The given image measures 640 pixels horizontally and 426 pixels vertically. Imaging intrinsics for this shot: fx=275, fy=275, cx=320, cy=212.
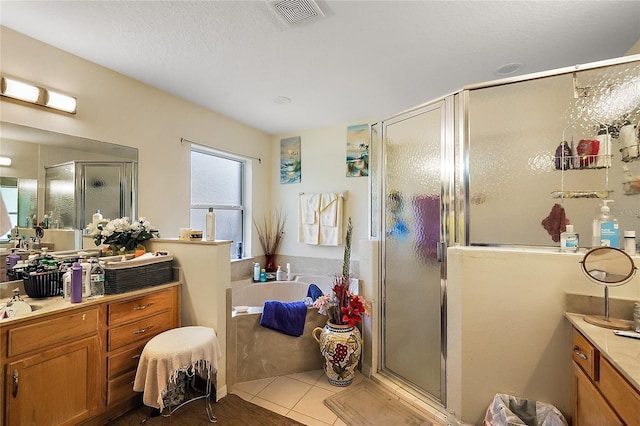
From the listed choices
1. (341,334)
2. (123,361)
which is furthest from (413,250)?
(123,361)

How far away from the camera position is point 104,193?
2211 mm

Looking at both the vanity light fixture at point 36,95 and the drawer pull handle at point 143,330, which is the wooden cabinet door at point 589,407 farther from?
the vanity light fixture at point 36,95

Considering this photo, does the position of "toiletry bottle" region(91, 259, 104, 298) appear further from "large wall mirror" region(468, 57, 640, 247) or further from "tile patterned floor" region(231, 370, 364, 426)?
"large wall mirror" region(468, 57, 640, 247)

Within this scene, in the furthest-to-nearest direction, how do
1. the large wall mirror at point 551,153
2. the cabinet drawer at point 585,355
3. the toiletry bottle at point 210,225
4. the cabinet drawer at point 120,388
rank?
the toiletry bottle at point 210,225
the cabinet drawer at point 120,388
the large wall mirror at point 551,153
the cabinet drawer at point 585,355

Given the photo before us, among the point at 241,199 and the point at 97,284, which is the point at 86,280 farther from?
the point at 241,199

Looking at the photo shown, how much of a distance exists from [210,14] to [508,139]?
1.91 meters

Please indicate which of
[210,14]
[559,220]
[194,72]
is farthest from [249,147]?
[559,220]

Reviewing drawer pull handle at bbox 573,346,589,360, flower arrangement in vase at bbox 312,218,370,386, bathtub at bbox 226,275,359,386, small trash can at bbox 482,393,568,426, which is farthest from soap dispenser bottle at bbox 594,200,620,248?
bathtub at bbox 226,275,359,386

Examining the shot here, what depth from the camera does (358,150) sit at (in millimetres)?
3354

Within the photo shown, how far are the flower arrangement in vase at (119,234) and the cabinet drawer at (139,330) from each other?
0.58 meters

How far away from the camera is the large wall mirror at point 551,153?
1437 mm

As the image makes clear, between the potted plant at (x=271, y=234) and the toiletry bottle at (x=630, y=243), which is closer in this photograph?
the toiletry bottle at (x=630, y=243)

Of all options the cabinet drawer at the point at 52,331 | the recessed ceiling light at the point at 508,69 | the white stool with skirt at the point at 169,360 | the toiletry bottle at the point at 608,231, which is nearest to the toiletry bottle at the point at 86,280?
the cabinet drawer at the point at 52,331

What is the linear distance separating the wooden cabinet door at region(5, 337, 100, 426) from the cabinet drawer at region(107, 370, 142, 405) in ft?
0.22
